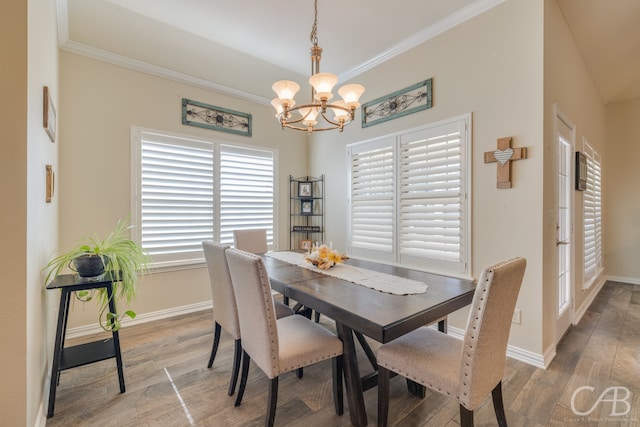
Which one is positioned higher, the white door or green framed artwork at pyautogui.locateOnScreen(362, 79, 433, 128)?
green framed artwork at pyautogui.locateOnScreen(362, 79, 433, 128)

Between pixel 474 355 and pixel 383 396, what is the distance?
59 centimetres

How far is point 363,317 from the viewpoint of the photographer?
1385 mm

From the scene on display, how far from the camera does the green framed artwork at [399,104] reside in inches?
120

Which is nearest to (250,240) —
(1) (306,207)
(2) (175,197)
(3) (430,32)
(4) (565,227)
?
(2) (175,197)

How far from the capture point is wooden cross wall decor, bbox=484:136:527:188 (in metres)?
2.40

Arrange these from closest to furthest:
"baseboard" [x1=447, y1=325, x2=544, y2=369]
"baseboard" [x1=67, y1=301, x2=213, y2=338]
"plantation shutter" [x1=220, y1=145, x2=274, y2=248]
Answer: "baseboard" [x1=447, y1=325, x2=544, y2=369], "baseboard" [x1=67, y1=301, x2=213, y2=338], "plantation shutter" [x1=220, y1=145, x2=274, y2=248]

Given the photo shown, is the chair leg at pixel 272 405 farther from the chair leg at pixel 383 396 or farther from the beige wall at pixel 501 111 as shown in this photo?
the beige wall at pixel 501 111

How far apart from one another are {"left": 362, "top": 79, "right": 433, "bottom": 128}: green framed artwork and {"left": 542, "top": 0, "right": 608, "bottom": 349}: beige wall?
100cm

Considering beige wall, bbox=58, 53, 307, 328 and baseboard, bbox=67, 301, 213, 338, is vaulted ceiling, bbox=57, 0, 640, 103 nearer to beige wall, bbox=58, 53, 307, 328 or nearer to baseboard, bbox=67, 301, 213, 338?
beige wall, bbox=58, 53, 307, 328

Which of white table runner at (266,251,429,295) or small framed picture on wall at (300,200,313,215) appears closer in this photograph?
white table runner at (266,251,429,295)

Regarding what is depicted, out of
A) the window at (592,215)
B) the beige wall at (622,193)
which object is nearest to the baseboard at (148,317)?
the window at (592,215)

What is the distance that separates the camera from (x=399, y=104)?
331cm

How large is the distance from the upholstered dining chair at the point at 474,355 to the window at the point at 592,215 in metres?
3.12

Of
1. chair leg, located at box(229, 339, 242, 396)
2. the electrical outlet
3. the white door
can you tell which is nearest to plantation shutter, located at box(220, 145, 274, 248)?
chair leg, located at box(229, 339, 242, 396)
